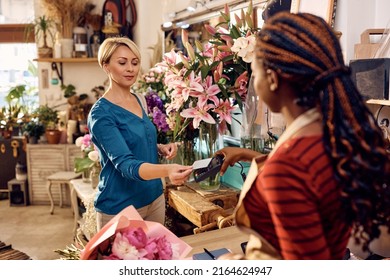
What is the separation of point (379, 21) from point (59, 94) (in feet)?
10.7

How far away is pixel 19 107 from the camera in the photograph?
4.03 metres

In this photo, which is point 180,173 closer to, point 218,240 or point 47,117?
point 218,240

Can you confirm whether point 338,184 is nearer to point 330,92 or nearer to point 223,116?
point 330,92

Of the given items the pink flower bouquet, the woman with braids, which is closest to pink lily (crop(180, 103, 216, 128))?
the pink flower bouquet

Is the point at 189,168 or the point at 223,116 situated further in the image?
the point at 223,116

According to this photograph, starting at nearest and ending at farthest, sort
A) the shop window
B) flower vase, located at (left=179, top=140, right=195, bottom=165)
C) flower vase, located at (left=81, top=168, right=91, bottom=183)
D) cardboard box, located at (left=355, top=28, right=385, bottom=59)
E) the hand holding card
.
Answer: the hand holding card
cardboard box, located at (left=355, top=28, right=385, bottom=59)
flower vase, located at (left=179, top=140, right=195, bottom=165)
flower vase, located at (left=81, top=168, right=91, bottom=183)
the shop window

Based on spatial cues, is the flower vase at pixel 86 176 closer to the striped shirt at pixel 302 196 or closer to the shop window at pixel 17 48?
the shop window at pixel 17 48

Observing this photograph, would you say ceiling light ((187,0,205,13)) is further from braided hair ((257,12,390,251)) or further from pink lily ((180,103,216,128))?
braided hair ((257,12,390,251))

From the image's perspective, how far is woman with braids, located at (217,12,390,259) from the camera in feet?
1.85

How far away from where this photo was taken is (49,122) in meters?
3.83

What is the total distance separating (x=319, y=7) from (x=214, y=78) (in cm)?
39

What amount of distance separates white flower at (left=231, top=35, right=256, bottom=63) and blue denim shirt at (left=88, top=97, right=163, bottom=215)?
0.35 m
